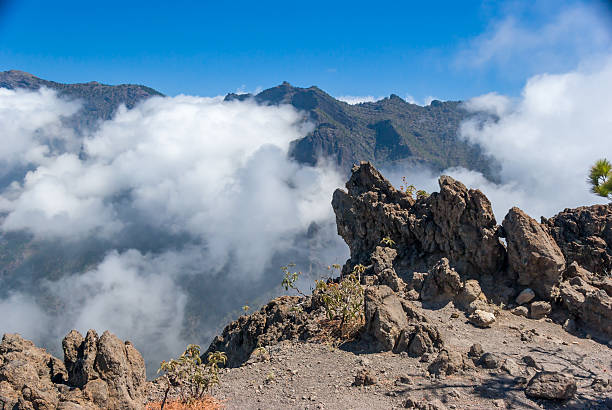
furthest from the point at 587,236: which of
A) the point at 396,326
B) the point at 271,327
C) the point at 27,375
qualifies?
the point at 27,375

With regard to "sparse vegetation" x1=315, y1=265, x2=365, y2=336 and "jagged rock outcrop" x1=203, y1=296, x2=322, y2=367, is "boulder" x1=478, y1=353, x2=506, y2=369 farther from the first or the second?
"jagged rock outcrop" x1=203, y1=296, x2=322, y2=367

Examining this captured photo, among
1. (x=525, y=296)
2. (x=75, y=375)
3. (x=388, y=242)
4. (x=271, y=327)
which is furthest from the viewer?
(x=388, y=242)

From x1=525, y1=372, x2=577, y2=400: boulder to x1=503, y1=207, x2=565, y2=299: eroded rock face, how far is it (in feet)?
31.5

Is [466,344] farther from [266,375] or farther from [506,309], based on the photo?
[266,375]

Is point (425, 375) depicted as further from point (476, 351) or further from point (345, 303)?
point (345, 303)

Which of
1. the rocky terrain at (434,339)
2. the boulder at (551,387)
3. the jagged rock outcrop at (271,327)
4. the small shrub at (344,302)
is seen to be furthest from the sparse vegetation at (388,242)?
the boulder at (551,387)

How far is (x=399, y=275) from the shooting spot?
25.8 metres

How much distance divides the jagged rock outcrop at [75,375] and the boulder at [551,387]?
1169 cm

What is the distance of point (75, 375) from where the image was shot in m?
11.8

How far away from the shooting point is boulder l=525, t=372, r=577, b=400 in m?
10.7

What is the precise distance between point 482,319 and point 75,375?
16510 mm

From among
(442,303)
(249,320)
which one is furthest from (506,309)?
(249,320)

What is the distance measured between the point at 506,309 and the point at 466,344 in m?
5.62

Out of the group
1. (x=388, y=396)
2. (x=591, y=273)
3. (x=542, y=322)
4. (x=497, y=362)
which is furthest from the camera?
(x=591, y=273)
